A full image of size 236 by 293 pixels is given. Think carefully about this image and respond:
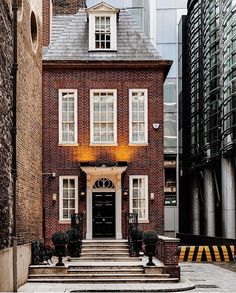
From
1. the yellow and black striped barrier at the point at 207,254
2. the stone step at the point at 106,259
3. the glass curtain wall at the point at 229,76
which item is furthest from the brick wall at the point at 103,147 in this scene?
the glass curtain wall at the point at 229,76

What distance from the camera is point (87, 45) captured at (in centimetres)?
3092

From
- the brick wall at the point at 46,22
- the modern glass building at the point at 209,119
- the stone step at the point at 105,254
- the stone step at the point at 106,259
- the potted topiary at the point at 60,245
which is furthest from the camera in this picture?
the modern glass building at the point at 209,119

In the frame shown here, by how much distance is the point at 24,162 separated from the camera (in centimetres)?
2283

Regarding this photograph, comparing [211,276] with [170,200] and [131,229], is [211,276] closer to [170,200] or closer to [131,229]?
[131,229]

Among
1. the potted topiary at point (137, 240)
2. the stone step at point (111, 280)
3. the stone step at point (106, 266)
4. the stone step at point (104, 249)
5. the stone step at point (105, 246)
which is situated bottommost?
the stone step at point (111, 280)

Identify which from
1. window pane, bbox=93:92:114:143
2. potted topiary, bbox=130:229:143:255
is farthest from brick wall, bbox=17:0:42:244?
Answer: potted topiary, bbox=130:229:143:255

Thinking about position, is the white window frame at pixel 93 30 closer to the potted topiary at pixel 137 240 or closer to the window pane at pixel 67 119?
the window pane at pixel 67 119

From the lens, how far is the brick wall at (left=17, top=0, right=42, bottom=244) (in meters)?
21.9

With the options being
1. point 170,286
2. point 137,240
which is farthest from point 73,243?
point 170,286

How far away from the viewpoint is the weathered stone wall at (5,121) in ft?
60.1

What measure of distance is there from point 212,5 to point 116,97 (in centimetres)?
1968

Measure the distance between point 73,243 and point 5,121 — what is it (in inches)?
315

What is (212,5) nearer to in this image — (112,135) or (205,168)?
(205,168)

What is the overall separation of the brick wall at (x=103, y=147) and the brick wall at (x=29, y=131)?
119cm
